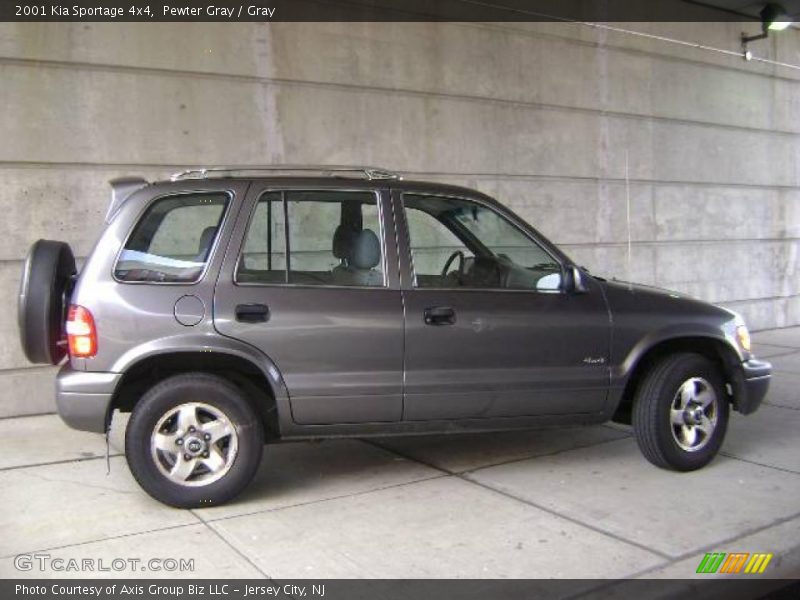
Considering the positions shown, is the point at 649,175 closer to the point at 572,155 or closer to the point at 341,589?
the point at 572,155

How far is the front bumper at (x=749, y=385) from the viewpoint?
17.2 feet

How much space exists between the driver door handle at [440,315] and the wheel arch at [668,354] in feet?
3.98

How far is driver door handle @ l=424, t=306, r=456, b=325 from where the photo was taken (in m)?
4.59

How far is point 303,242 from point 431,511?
1.81 m

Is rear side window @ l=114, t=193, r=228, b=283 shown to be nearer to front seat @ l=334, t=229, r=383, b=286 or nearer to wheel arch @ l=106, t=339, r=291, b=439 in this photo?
wheel arch @ l=106, t=339, r=291, b=439

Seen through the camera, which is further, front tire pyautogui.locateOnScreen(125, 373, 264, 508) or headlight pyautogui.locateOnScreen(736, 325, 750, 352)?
headlight pyautogui.locateOnScreen(736, 325, 750, 352)

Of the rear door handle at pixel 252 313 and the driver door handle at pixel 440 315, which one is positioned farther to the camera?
the driver door handle at pixel 440 315

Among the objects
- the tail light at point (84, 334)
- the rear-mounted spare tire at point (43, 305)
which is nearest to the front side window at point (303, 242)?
the tail light at point (84, 334)
